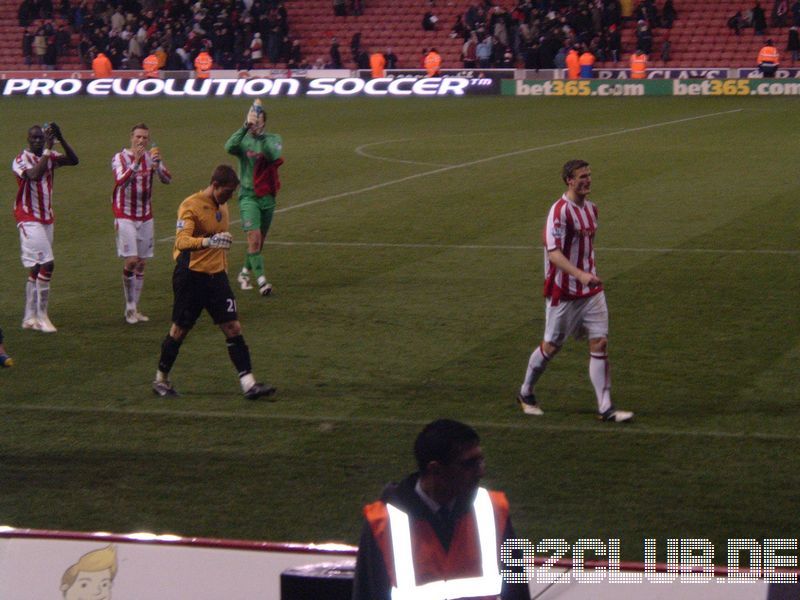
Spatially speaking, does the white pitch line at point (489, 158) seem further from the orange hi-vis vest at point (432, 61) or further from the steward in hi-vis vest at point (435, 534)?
the steward in hi-vis vest at point (435, 534)

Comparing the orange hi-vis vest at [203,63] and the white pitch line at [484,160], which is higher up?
the orange hi-vis vest at [203,63]

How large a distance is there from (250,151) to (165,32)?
3702cm

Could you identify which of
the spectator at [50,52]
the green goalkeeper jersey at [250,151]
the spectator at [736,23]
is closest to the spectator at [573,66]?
the spectator at [736,23]

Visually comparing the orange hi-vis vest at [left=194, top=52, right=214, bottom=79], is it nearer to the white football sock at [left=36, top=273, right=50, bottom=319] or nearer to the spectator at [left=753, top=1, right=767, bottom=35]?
the spectator at [left=753, top=1, right=767, bottom=35]

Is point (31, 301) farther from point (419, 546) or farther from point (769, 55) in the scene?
point (769, 55)

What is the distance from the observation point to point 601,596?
19.0ft

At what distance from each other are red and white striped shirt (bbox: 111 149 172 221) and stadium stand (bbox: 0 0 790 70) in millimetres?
33367

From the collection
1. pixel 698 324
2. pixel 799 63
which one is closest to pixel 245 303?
pixel 698 324

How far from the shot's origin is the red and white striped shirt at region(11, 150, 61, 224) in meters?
12.8

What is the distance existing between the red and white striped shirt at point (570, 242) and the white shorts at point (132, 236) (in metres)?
5.15

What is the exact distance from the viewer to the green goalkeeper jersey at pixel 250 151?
14.1 meters

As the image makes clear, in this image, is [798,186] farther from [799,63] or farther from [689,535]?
[799,63]

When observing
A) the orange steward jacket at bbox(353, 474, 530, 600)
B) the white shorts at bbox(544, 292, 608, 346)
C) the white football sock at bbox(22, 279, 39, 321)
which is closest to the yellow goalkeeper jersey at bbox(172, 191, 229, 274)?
the white shorts at bbox(544, 292, 608, 346)

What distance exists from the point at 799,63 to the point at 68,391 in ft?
119
